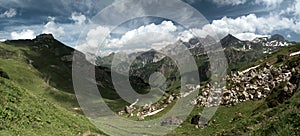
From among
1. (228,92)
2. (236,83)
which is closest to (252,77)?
(236,83)

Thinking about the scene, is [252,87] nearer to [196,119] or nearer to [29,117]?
[196,119]

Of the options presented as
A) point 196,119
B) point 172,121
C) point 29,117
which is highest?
point 29,117

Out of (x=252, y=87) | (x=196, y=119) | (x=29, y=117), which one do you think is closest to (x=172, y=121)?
(x=196, y=119)

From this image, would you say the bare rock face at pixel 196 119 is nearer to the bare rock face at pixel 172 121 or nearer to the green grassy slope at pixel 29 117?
the bare rock face at pixel 172 121

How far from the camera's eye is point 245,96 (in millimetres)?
67062

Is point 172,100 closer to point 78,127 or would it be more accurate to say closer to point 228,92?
point 228,92

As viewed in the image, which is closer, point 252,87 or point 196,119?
point 196,119

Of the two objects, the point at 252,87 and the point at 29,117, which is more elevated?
the point at 252,87

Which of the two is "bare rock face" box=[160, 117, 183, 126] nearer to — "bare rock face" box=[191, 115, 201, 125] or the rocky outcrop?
"bare rock face" box=[191, 115, 201, 125]

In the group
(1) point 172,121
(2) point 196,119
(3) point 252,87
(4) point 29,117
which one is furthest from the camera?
(1) point 172,121

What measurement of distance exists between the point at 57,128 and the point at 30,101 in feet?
18.7

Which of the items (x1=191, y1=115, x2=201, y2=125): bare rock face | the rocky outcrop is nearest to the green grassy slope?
(x1=191, y1=115, x2=201, y2=125): bare rock face

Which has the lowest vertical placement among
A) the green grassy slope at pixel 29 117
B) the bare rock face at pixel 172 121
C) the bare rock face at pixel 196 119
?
the bare rock face at pixel 172 121

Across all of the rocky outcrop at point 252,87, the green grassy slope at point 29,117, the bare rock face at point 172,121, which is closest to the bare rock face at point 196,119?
the bare rock face at point 172,121
